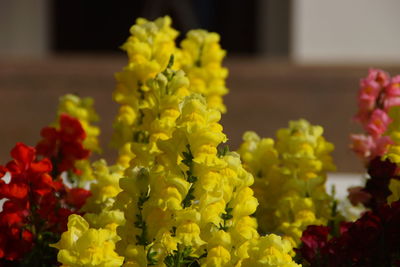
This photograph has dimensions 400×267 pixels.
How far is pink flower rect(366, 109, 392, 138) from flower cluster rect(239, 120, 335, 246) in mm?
95

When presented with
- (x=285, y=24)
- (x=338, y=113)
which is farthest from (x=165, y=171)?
(x=285, y=24)

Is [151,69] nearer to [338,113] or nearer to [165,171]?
[165,171]

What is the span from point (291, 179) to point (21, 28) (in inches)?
187

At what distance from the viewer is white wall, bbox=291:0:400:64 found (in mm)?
5535

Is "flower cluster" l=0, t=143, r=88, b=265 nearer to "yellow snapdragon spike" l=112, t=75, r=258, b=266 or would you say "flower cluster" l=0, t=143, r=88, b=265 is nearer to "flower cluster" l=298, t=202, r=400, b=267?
"yellow snapdragon spike" l=112, t=75, r=258, b=266

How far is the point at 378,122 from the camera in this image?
5.70 ft

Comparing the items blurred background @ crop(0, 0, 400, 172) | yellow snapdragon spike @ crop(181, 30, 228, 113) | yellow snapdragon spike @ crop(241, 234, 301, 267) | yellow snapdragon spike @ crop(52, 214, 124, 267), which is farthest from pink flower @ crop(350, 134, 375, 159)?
blurred background @ crop(0, 0, 400, 172)

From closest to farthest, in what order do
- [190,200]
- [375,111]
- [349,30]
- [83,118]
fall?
[190,200] → [375,111] → [83,118] → [349,30]

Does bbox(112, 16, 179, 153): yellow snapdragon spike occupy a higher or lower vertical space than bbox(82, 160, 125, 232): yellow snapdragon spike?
higher

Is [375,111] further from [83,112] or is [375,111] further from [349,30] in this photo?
[349,30]

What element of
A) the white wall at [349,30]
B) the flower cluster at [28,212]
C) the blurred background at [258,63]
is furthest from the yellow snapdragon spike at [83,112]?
the white wall at [349,30]

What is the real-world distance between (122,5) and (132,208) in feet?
19.9

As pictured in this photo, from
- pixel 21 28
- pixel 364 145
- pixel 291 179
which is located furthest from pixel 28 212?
pixel 21 28

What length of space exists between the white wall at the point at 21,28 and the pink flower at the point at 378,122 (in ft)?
15.1
